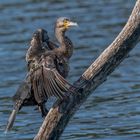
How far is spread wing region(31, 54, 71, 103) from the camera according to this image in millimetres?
9320

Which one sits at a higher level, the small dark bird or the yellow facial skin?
the yellow facial skin

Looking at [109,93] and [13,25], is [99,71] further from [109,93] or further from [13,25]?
[13,25]

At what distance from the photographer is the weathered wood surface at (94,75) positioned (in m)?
9.23

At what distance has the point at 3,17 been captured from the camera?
19406 mm

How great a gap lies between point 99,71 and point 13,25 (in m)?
9.58

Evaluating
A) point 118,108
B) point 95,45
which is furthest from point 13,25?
point 118,108

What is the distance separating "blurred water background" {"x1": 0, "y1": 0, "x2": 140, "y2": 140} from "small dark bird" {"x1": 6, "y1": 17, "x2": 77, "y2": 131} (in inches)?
96.5

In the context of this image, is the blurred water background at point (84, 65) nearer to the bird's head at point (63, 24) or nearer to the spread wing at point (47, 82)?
the bird's head at point (63, 24)

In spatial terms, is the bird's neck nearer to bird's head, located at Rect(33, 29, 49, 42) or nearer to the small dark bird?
the small dark bird

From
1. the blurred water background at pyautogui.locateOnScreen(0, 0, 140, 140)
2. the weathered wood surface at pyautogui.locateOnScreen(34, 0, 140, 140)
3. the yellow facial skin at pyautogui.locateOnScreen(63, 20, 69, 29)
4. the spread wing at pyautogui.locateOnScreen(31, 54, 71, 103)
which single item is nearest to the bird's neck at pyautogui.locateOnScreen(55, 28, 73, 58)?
the yellow facial skin at pyautogui.locateOnScreen(63, 20, 69, 29)

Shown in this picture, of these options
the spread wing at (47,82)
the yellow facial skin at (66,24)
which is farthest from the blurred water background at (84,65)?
the spread wing at (47,82)

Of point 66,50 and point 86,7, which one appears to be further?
point 86,7

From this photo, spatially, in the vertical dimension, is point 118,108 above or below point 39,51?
below

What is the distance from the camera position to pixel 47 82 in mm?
9445
